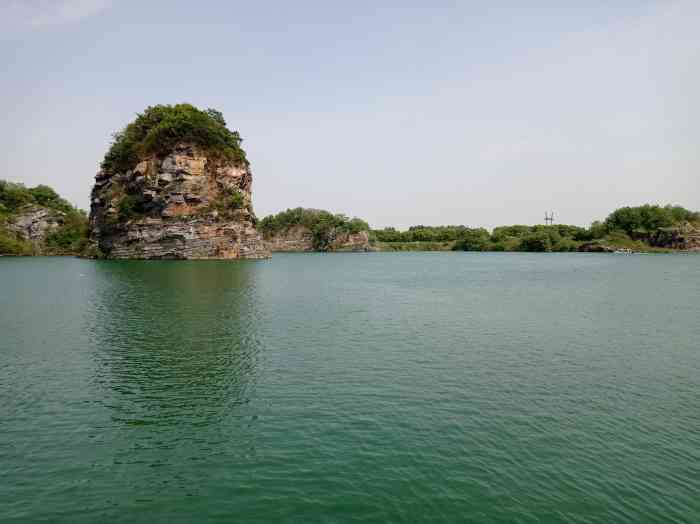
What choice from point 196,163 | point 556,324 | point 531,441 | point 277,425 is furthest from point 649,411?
point 196,163

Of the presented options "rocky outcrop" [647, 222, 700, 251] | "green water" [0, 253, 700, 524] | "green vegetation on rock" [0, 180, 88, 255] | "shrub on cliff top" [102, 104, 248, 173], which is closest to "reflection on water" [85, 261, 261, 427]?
"green water" [0, 253, 700, 524]

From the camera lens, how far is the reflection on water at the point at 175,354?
18672mm

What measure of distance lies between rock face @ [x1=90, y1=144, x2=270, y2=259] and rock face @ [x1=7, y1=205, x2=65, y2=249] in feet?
208

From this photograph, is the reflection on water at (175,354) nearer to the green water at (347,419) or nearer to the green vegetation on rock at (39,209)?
the green water at (347,419)

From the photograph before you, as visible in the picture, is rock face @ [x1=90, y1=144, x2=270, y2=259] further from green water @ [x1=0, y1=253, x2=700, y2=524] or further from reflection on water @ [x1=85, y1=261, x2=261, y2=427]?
green water @ [x1=0, y1=253, x2=700, y2=524]

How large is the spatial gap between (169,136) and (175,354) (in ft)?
356

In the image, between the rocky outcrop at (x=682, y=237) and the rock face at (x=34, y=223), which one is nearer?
the rock face at (x=34, y=223)

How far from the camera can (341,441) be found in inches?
610

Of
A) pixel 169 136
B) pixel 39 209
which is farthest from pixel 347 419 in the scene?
pixel 39 209

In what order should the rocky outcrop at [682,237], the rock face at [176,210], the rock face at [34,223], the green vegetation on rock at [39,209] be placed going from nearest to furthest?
the rock face at [176,210] < the green vegetation on rock at [39,209] < the rock face at [34,223] < the rocky outcrop at [682,237]

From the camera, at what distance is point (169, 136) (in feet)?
392

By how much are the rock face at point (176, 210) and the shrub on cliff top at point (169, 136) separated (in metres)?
2.87

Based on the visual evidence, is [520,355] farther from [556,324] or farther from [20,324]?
[20,324]

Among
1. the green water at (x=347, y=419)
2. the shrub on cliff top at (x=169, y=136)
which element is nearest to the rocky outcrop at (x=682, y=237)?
the shrub on cliff top at (x=169, y=136)
